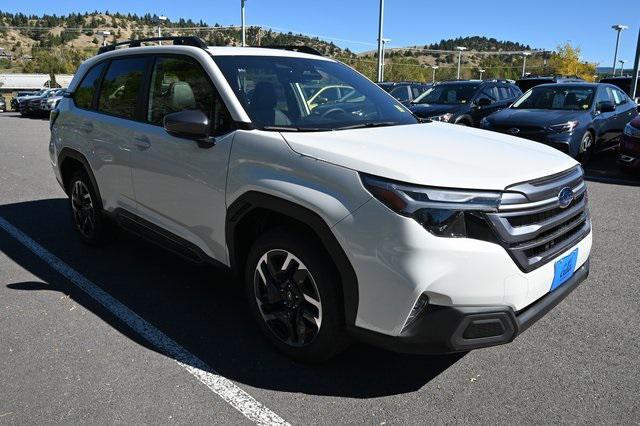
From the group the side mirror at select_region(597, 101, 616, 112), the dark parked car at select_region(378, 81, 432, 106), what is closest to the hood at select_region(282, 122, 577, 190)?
the side mirror at select_region(597, 101, 616, 112)

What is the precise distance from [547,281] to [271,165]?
1.56m

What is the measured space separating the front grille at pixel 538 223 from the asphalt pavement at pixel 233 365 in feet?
2.54

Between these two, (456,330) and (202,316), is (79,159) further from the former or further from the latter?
(456,330)

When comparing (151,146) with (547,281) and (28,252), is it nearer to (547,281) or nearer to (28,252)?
(28,252)

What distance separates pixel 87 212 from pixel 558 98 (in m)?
9.11

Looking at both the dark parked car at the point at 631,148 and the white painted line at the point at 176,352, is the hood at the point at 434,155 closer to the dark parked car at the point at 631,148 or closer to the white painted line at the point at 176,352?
the white painted line at the point at 176,352

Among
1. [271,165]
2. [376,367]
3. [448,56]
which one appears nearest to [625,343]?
[376,367]

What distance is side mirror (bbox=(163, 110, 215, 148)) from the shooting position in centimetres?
314

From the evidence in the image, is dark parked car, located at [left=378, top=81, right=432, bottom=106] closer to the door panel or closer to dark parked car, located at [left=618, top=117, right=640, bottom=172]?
dark parked car, located at [left=618, top=117, right=640, bottom=172]

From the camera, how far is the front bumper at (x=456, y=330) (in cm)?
239

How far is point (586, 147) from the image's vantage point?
990cm

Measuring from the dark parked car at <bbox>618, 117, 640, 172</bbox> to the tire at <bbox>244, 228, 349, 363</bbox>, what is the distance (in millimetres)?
7951

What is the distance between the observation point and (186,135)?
3.33 meters

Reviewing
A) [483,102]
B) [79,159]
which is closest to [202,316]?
[79,159]
